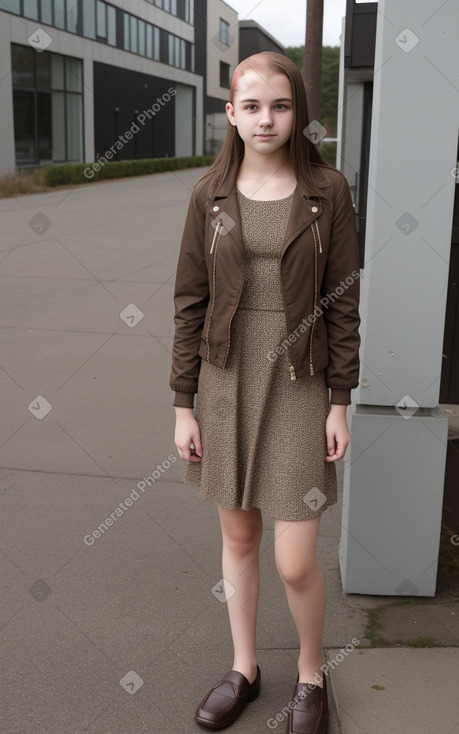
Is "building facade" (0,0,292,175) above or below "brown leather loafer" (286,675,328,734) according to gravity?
above

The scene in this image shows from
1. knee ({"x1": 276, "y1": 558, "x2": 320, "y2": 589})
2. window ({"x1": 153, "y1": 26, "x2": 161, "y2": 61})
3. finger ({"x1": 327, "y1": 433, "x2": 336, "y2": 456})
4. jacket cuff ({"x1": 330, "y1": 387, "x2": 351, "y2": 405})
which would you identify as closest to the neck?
jacket cuff ({"x1": 330, "y1": 387, "x2": 351, "y2": 405})

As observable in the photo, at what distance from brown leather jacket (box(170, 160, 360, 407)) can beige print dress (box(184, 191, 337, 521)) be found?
0.04m

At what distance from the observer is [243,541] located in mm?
2666

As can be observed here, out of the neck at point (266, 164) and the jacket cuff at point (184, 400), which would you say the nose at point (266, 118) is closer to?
the neck at point (266, 164)

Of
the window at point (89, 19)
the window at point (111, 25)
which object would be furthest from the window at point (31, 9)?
the window at point (111, 25)

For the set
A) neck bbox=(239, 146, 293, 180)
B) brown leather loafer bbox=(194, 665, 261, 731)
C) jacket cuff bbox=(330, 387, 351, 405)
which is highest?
neck bbox=(239, 146, 293, 180)

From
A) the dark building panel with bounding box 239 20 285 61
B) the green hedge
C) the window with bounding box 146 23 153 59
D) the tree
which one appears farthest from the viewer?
the dark building panel with bounding box 239 20 285 61

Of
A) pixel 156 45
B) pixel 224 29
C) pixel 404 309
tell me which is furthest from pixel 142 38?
pixel 404 309

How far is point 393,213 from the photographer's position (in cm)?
310

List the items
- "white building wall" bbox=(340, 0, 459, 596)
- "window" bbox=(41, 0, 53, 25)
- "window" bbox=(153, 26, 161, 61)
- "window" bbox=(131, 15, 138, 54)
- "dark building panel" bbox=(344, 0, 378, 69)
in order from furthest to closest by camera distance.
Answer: "window" bbox=(153, 26, 161, 61)
"window" bbox=(131, 15, 138, 54)
"window" bbox=(41, 0, 53, 25)
"dark building panel" bbox=(344, 0, 378, 69)
"white building wall" bbox=(340, 0, 459, 596)

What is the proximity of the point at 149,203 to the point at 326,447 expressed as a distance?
67.4 ft

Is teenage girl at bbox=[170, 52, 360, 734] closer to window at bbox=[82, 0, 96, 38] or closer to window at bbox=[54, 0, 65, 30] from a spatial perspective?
window at bbox=[54, 0, 65, 30]

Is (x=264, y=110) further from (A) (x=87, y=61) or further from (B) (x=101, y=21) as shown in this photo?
(B) (x=101, y=21)

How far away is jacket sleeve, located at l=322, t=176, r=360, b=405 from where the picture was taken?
238cm
